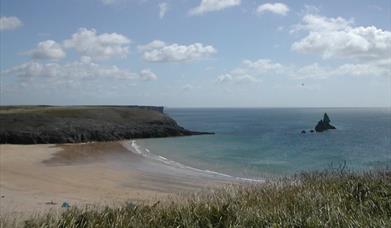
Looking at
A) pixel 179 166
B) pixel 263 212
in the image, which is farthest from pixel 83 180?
pixel 263 212

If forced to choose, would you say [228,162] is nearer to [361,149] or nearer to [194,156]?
[194,156]

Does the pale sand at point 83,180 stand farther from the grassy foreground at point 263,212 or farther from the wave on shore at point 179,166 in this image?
the grassy foreground at point 263,212

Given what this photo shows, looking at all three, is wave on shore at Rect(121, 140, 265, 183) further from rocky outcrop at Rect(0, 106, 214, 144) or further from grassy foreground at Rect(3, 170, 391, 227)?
grassy foreground at Rect(3, 170, 391, 227)

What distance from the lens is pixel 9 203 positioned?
754 inches

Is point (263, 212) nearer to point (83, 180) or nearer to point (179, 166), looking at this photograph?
point (83, 180)

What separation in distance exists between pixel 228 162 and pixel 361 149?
21524 millimetres

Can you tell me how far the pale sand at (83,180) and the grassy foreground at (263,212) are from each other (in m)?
6.00

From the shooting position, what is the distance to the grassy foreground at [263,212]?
279 inches

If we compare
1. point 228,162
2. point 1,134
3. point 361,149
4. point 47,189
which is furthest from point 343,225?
point 1,134

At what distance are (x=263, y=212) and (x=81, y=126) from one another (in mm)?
55942

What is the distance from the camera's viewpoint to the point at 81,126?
61438 mm

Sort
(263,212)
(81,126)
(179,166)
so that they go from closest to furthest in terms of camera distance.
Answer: (263,212), (179,166), (81,126)

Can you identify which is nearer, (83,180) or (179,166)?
(83,180)

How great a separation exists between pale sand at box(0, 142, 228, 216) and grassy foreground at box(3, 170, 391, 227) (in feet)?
19.7
